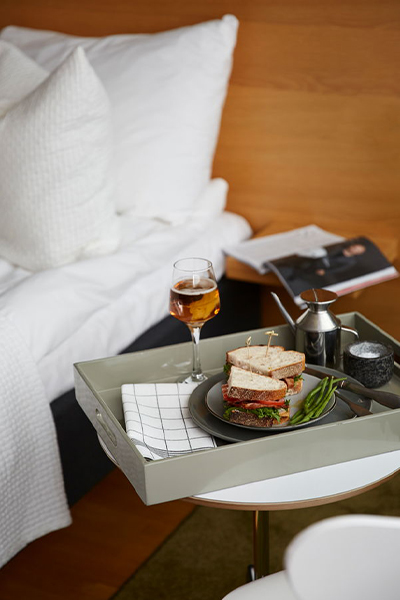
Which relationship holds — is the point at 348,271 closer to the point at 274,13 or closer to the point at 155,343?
the point at 155,343

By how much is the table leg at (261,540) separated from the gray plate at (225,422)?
0.75 ft

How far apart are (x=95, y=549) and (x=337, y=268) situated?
83 centimetres

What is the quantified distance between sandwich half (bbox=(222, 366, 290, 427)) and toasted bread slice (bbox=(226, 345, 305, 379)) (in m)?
0.03

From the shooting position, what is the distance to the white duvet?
1.30 meters

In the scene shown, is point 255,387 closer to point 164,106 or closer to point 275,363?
point 275,363

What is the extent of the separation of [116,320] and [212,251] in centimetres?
39

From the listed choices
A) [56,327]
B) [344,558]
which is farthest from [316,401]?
[56,327]

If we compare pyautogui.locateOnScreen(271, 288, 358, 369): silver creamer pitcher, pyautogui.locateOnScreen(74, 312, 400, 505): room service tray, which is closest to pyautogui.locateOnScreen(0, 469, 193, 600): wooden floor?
pyautogui.locateOnScreen(74, 312, 400, 505): room service tray

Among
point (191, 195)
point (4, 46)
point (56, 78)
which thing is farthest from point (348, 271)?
point (4, 46)

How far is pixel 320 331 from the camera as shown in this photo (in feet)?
3.76

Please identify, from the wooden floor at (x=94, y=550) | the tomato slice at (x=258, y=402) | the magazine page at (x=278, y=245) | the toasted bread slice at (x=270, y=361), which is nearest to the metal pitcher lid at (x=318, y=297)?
the toasted bread slice at (x=270, y=361)

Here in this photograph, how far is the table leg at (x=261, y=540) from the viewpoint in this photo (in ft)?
3.82

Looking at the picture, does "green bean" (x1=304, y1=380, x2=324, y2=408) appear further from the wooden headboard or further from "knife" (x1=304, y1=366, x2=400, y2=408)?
the wooden headboard

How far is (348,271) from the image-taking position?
172 centimetres
